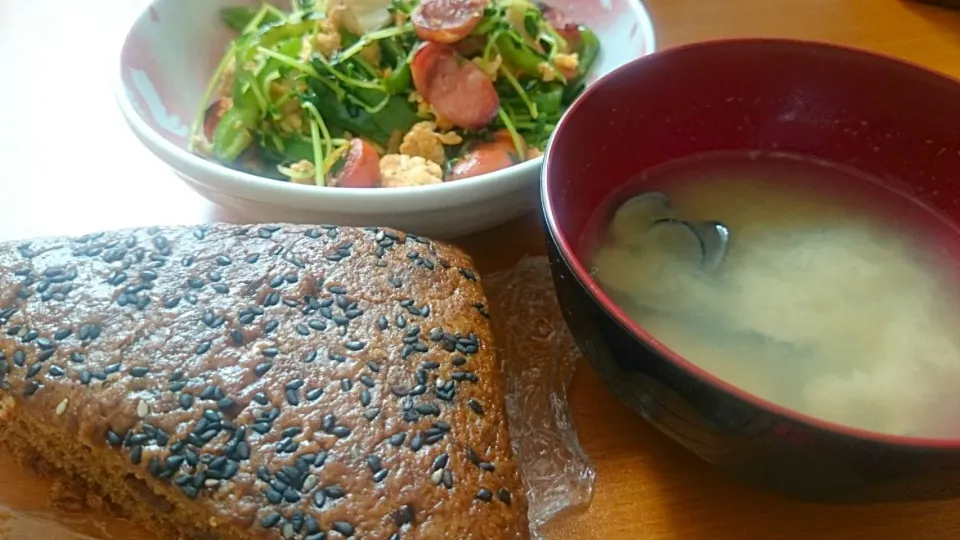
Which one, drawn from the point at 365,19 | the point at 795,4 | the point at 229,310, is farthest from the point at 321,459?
the point at 795,4

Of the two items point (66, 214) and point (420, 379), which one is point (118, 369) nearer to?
point (420, 379)

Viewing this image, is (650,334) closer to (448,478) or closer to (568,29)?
(448,478)

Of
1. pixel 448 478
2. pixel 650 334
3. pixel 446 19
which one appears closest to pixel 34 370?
pixel 448 478

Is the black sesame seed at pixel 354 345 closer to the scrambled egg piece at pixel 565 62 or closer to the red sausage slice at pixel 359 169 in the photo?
the red sausage slice at pixel 359 169

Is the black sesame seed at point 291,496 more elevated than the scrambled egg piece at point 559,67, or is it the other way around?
the scrambled egg piece at point 559,67

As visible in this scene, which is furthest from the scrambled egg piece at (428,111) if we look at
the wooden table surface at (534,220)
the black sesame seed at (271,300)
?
the black sesame seed at (271,300)

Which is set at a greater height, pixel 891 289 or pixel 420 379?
pixel 420 379
